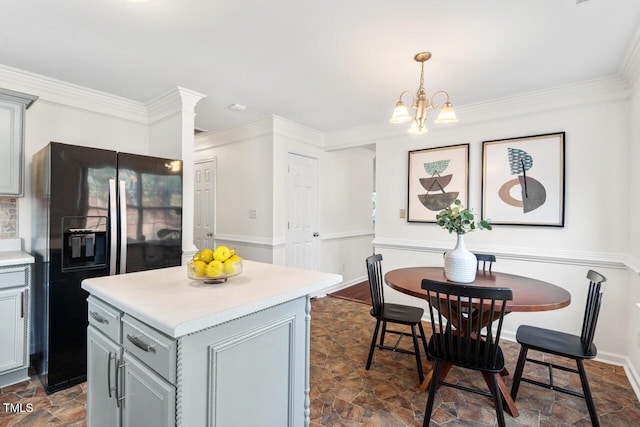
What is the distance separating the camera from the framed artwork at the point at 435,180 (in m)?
3.47

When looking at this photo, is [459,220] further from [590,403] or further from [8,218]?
[8,218]

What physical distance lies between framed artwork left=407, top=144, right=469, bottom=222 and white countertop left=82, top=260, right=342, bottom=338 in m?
2.46

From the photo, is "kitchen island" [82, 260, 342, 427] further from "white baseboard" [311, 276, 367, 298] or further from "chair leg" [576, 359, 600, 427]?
"white baseboard" [311, 276, 367, 298]

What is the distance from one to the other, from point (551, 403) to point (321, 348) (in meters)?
1.75

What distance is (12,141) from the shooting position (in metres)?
2.41

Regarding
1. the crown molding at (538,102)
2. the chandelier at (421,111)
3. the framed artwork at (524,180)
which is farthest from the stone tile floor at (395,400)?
the crown molding at (538,102)

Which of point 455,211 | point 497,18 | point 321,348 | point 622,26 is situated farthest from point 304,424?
point 622,26

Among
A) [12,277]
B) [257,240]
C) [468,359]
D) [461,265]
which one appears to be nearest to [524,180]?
[461,265]

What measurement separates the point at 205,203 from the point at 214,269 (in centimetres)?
362

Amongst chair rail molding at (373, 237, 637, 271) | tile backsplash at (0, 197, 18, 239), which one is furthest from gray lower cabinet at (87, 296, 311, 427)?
chair rail molding at (373, 237, 637, 271)

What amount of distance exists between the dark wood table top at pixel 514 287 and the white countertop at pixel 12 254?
8.94ft

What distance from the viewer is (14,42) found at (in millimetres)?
2180

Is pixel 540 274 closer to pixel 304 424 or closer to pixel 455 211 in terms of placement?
pixel 455 211

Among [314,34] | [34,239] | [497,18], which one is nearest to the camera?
[497,18]
